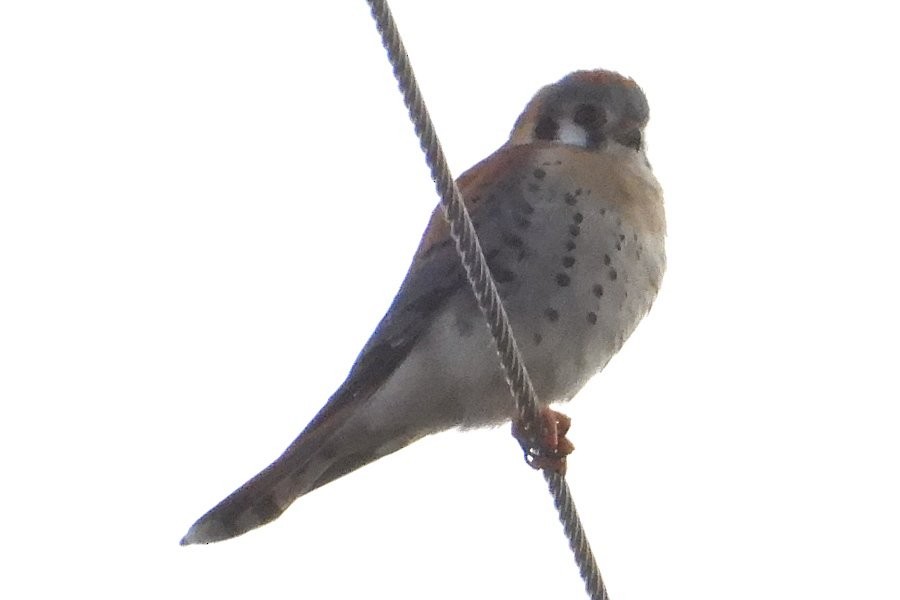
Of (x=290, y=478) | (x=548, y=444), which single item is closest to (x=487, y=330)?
(x=548, y=444)

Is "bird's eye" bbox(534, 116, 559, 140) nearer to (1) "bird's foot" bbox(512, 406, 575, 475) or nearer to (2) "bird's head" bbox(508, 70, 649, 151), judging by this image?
(2) "bird's head" bbox(508, 70, 649, 151)

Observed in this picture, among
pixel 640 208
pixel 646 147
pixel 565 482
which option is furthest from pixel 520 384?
pixel 646 147

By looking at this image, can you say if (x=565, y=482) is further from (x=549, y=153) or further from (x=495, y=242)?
(x=549, y=153)

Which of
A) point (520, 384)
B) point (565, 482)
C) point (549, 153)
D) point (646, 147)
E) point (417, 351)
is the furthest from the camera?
point (646, 147)

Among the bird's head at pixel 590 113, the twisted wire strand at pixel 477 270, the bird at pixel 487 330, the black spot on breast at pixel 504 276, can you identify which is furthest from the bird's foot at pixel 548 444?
the bird's head at pixel 590 113

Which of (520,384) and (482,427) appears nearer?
(520,384)

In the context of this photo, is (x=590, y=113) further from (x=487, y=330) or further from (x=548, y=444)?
(x=548, y=444)
